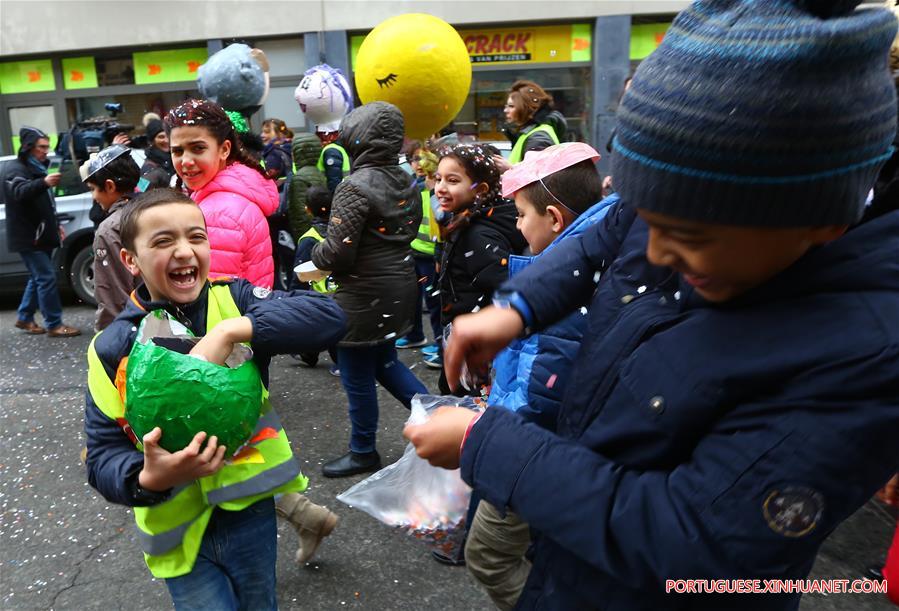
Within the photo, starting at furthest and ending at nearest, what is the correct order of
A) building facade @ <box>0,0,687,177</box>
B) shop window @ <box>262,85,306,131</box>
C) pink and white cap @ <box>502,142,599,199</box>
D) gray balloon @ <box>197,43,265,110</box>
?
shop window @ <box>262,85,306,131</box> → building facade @ <box>0,0,687,177</box> → gray balloon @ <box>197,43,265,110</box> → pink and white cap @ <box>502,142,599,199</box>

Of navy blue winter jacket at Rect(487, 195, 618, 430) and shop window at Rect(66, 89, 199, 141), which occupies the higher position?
shop window at Rect(66, 89, 199, 141)

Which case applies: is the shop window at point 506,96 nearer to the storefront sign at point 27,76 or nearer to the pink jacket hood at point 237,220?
the storefront sign at point 27,76

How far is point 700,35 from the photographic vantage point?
0.79 metres

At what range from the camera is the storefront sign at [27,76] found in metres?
14.0

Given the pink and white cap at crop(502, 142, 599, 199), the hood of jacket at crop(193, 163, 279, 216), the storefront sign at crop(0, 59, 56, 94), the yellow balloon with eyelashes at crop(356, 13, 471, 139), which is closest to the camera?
the pink and white cap at crop(502, 142, 599, 199)

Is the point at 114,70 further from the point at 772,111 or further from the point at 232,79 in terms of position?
the point at 772,111

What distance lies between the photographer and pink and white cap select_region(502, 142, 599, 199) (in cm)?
249

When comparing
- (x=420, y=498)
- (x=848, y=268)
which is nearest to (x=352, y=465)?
(x=420, y=498)

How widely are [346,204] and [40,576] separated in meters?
2.18

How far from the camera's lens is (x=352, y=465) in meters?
3.69

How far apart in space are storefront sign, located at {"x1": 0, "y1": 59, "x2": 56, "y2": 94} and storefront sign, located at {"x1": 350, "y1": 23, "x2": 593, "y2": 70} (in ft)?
28.8

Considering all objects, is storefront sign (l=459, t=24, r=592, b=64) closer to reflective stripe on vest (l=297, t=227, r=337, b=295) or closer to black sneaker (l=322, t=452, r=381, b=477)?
reflective stripe on vest (l=297, t=227, r=337, b=295)

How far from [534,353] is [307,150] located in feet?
14.4

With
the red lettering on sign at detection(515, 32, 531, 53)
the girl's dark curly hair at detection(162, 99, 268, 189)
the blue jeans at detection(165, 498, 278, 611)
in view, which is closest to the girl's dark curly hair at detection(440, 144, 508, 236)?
the girl's dark curly hair at detection(162, 99, 268, 189)
